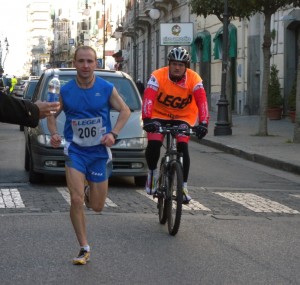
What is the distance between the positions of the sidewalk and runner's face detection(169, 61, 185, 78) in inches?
290

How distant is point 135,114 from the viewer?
43.4 ft

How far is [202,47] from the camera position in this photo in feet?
144

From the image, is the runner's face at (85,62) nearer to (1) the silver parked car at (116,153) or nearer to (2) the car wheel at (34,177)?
(1) the silver parked car at (116,153)

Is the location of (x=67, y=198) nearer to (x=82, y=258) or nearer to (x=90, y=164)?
(x=90, y=164)

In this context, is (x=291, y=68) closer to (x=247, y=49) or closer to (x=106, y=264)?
(x=247, y=49)

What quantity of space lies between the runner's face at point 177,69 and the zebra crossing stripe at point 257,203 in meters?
2.37

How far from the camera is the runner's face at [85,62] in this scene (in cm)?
751

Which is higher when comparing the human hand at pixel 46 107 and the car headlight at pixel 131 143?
the human hand at pixel 46 107

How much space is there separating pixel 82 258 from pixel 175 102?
8.56 ft

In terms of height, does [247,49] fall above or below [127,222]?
above

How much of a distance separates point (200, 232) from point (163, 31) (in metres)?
23.3

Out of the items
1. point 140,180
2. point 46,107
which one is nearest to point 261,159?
point 140,180

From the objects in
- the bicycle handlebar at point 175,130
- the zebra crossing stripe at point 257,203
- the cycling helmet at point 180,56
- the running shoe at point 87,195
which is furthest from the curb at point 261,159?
the running shoe at point 87,195

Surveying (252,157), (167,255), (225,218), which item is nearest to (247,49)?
(252,157)
